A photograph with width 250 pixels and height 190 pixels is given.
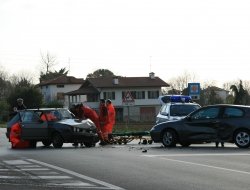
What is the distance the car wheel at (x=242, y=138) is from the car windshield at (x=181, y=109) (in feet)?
20.7

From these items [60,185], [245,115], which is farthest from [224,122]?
[60,185]

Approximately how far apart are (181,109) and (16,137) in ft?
24.9

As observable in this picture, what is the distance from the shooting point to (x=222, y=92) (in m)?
143

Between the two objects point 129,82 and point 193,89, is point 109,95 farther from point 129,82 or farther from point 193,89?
point 193,89

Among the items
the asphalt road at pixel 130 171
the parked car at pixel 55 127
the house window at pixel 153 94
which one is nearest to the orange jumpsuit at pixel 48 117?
the parked car at pixel 55 127

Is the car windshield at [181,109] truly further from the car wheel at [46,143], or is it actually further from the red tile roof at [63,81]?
the red tile roof at [63,81]

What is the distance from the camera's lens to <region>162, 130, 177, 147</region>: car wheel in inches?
844

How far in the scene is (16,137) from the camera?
76.1 feet

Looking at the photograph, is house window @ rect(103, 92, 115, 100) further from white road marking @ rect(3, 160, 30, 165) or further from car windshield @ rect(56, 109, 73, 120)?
white road marking @ rect(3, 160, 30, 165)

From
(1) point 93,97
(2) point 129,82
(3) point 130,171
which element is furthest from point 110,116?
(2) point 129,82

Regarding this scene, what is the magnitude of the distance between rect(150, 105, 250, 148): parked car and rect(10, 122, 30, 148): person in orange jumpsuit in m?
5.23

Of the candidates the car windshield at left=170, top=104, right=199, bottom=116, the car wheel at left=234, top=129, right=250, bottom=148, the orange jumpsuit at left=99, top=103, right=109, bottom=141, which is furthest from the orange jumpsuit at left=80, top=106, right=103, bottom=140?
the car wheel at left=234, top=129, right=250, bottom=148

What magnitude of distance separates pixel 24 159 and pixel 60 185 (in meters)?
6.14

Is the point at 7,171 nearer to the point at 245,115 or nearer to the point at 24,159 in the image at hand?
the point at 24,159
